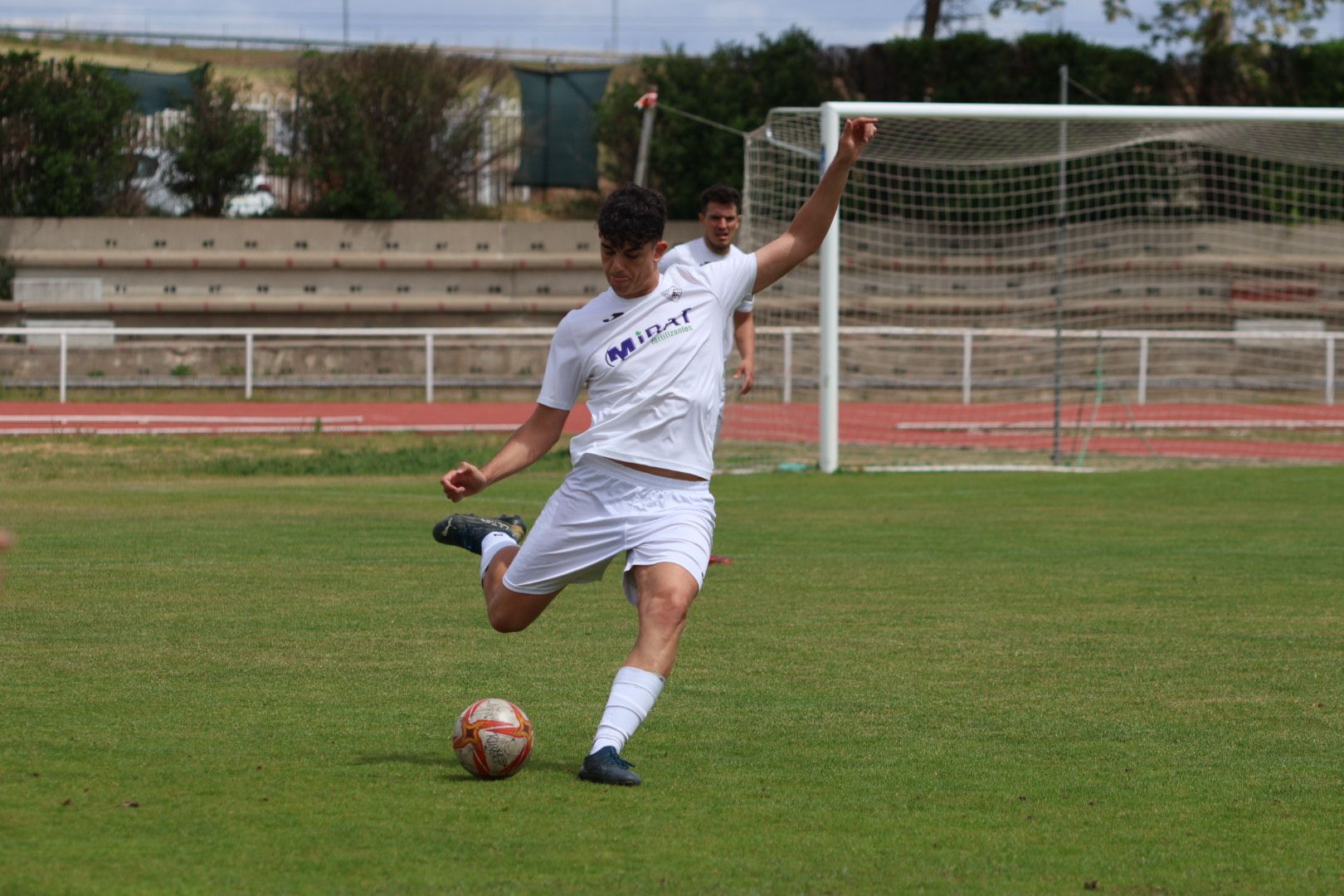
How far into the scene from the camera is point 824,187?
578 cm

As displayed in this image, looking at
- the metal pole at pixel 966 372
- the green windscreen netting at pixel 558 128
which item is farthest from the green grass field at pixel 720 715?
the green windscreen netting at pixel 558 128

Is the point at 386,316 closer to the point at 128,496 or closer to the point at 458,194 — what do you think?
the point at 458,194

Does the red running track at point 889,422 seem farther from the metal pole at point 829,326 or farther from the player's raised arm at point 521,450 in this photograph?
the player's raised arm at point 521,450

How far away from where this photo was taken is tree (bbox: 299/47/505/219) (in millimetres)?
32375

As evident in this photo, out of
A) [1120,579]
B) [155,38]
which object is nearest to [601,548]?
[1120,579]

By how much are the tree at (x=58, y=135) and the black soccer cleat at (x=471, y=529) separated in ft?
87.9

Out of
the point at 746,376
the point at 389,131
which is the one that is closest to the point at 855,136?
the point at 746,376

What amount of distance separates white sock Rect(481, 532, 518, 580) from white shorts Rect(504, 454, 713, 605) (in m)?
0.59

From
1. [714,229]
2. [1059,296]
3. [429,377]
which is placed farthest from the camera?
[429,377]

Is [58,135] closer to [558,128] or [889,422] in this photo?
[558,128]

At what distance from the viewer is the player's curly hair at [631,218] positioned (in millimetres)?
5340

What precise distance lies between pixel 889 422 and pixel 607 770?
18340 mm

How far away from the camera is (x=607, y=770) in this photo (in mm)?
5070

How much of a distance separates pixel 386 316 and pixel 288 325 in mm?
1899
